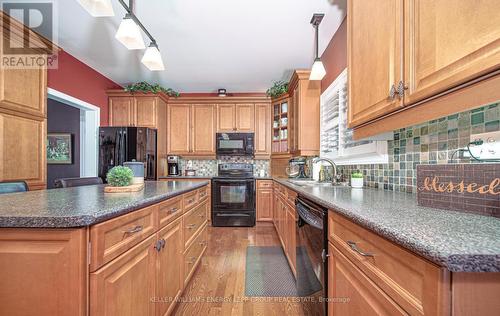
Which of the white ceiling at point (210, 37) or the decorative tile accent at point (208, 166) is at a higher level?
the white ceiling at point (210, 37)

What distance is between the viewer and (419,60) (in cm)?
90

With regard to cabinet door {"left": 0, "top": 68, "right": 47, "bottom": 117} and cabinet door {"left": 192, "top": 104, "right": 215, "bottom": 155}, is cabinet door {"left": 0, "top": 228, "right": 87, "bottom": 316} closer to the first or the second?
cabinet door {"left": 0, "top": 68, "right": 47, "bottom": 117}

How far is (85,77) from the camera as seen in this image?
341cm

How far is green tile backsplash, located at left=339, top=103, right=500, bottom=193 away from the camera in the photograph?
0.94 m

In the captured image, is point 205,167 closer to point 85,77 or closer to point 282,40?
point 85,77

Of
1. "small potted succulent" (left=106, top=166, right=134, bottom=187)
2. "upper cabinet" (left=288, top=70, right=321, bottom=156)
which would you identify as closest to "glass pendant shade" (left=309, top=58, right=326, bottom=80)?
"upper cabinet" (left=288, top=70, right=321, bottom=156)

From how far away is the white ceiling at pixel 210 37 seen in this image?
85.2 inches

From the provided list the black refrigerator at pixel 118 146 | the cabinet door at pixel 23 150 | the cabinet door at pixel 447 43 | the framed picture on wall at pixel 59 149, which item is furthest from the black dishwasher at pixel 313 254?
the framed picture on wall at pixel 59 149

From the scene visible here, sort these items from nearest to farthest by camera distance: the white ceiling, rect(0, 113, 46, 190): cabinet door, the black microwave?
rect(0, 113, 46, 190): cabinet door
the white ceiling
the black microwave

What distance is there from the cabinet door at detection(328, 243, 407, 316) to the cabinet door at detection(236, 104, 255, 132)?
3.46 metres

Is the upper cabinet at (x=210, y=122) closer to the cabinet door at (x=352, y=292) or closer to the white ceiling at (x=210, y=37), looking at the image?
the white ceiling at (x=210, y=37)

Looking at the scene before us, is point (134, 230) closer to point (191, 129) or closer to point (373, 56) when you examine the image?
point (373, 56)

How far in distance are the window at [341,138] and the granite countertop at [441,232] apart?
0.84 m

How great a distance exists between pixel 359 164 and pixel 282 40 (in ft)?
5.52
